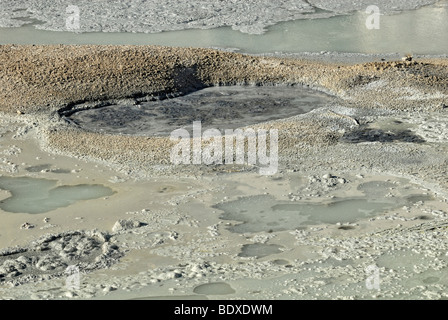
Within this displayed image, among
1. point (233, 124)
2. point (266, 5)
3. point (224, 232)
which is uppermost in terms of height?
point (266, 5)

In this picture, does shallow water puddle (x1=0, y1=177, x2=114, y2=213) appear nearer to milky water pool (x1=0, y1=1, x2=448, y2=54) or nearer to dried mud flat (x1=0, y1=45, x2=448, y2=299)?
dried mud flat (x1=0, y1=45, x2=448, y2=299)

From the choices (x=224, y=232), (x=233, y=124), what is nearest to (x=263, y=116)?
(x=233, y=124)

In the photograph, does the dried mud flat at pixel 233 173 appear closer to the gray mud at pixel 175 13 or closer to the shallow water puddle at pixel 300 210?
the shallow water puddle at pixel 300 210

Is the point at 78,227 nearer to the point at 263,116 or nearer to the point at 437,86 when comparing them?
the point at 263,116

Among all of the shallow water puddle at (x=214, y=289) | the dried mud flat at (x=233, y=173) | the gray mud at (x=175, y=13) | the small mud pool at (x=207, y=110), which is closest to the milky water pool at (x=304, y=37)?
the gray mud at (x=175, y=13)

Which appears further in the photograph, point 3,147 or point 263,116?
point 263,116

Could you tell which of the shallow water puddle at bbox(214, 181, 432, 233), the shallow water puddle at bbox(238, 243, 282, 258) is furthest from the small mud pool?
the shallow water puddle at bbox(238, 243, 282, 258)
